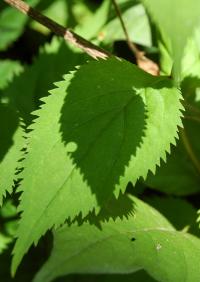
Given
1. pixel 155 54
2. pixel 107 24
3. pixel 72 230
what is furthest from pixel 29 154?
pixel 155 54

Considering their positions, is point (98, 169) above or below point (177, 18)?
below

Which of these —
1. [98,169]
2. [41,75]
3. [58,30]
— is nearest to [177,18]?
[98,169]

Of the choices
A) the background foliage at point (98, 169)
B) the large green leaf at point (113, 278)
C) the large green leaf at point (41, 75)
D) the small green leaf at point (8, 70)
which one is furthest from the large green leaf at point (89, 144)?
the small green leaf at point (8, 70)

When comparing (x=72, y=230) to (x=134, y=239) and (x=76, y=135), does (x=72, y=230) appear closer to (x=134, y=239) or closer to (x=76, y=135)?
(x=134, y=239)

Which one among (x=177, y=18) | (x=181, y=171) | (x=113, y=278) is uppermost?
(x=177, y=18)

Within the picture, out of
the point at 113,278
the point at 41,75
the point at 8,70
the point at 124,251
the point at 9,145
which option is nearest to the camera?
the point at 124,251

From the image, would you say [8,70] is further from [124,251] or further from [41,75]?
[124,251]

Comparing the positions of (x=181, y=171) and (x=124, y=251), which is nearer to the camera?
(x=124, y=251)
